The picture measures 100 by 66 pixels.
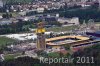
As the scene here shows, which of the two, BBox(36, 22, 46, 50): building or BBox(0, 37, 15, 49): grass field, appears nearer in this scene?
BBox(36, 22, 46, 50): building

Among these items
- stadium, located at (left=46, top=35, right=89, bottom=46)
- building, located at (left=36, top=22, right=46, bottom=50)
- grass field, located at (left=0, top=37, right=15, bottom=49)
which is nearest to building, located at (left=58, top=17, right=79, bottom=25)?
stadium, located at (left=46, top=35, right=89, bottom=46)

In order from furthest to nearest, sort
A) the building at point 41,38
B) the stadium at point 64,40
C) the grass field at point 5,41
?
the grass field at point 5,41 < the stadium at point 64,40 < the building at point 41,38

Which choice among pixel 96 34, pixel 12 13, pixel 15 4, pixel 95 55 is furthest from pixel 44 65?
pixel 15 4

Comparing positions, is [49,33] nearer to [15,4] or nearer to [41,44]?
[41,44]

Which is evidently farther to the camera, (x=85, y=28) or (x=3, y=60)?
(x=85, y=28)

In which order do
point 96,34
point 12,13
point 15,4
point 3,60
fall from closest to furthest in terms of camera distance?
point 3,60 < point 96,34 < point 12,13 < point 15,4

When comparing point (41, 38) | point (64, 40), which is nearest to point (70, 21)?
point (64, 40)

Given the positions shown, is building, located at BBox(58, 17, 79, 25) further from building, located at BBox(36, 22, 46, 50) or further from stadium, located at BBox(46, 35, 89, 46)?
building, located at BBox(36, 22, 46, 50)

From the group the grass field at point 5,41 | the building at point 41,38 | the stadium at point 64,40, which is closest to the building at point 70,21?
the stadium at point 64,40

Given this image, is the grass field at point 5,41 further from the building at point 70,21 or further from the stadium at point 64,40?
the building at point 70,21

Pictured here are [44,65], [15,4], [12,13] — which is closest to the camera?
[44,65]
